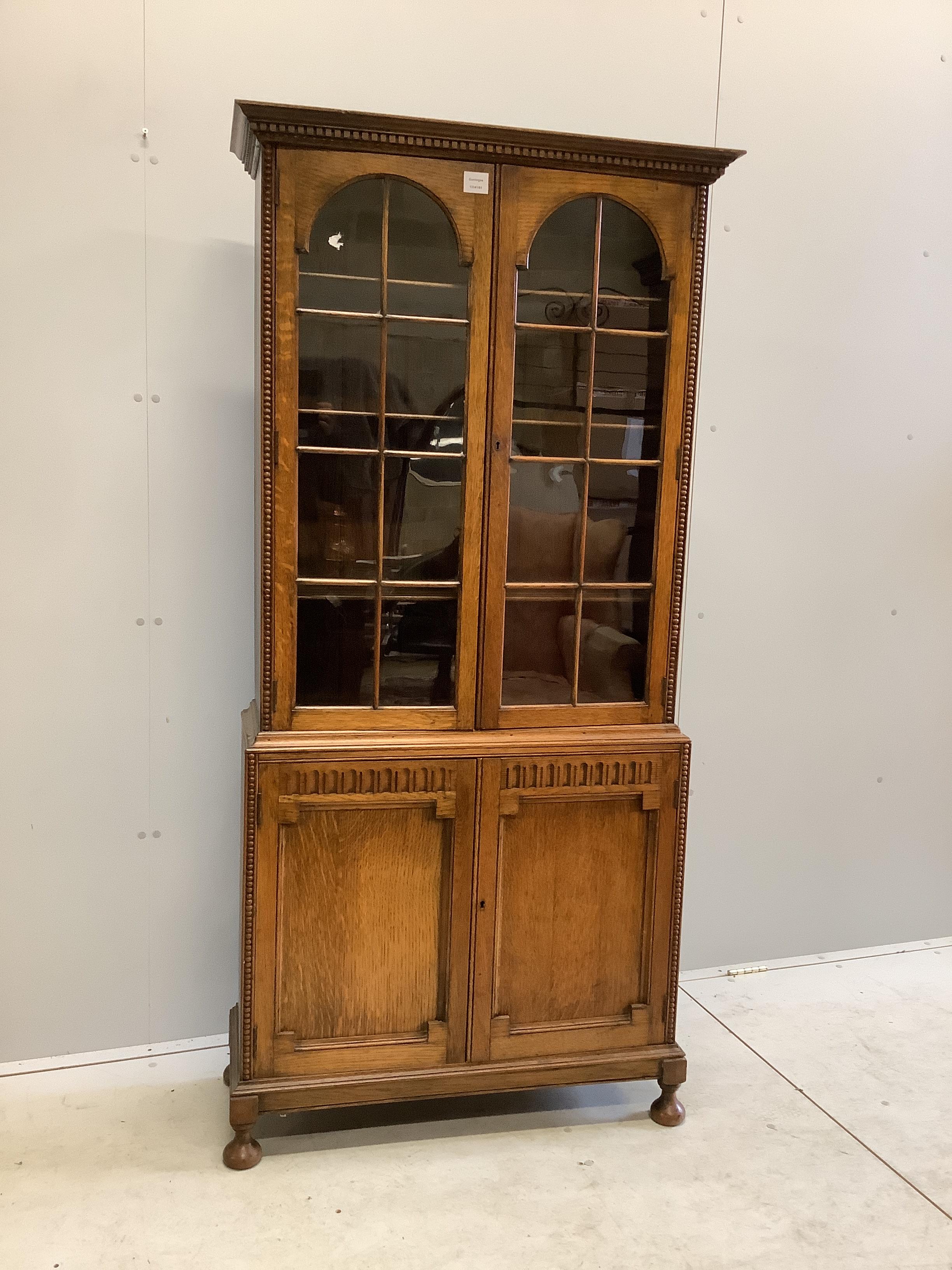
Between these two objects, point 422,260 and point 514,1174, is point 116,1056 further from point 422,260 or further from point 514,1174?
point 422,260

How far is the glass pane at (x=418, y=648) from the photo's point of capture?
225cm

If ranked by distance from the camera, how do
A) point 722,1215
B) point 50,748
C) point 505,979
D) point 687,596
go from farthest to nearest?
point 687,596 → point 50,748 → point 505,979 → point 722,1215

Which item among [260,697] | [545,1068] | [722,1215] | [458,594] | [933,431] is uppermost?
[933,431]

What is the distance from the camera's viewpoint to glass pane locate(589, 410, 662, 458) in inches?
90.8

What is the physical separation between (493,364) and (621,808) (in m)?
1.01

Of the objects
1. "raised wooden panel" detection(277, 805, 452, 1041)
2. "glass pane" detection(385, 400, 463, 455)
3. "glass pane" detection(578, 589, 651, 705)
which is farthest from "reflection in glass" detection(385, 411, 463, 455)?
"raised wooden panel" detection(277, 805, 452, 1041)

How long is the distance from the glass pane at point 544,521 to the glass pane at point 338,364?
0.36m

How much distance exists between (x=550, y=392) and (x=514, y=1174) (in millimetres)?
1654

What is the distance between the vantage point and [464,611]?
→ 2268 millimetres

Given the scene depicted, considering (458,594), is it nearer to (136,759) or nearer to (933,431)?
(136,759)

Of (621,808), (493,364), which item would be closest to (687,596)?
(621,808)

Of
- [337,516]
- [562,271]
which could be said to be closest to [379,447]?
[337,516]

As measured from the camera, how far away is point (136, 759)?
2.60 meters

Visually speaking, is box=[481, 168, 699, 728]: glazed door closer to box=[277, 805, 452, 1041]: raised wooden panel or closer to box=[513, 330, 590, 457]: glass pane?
box=[513, 330, 590, 457]: glass pane
